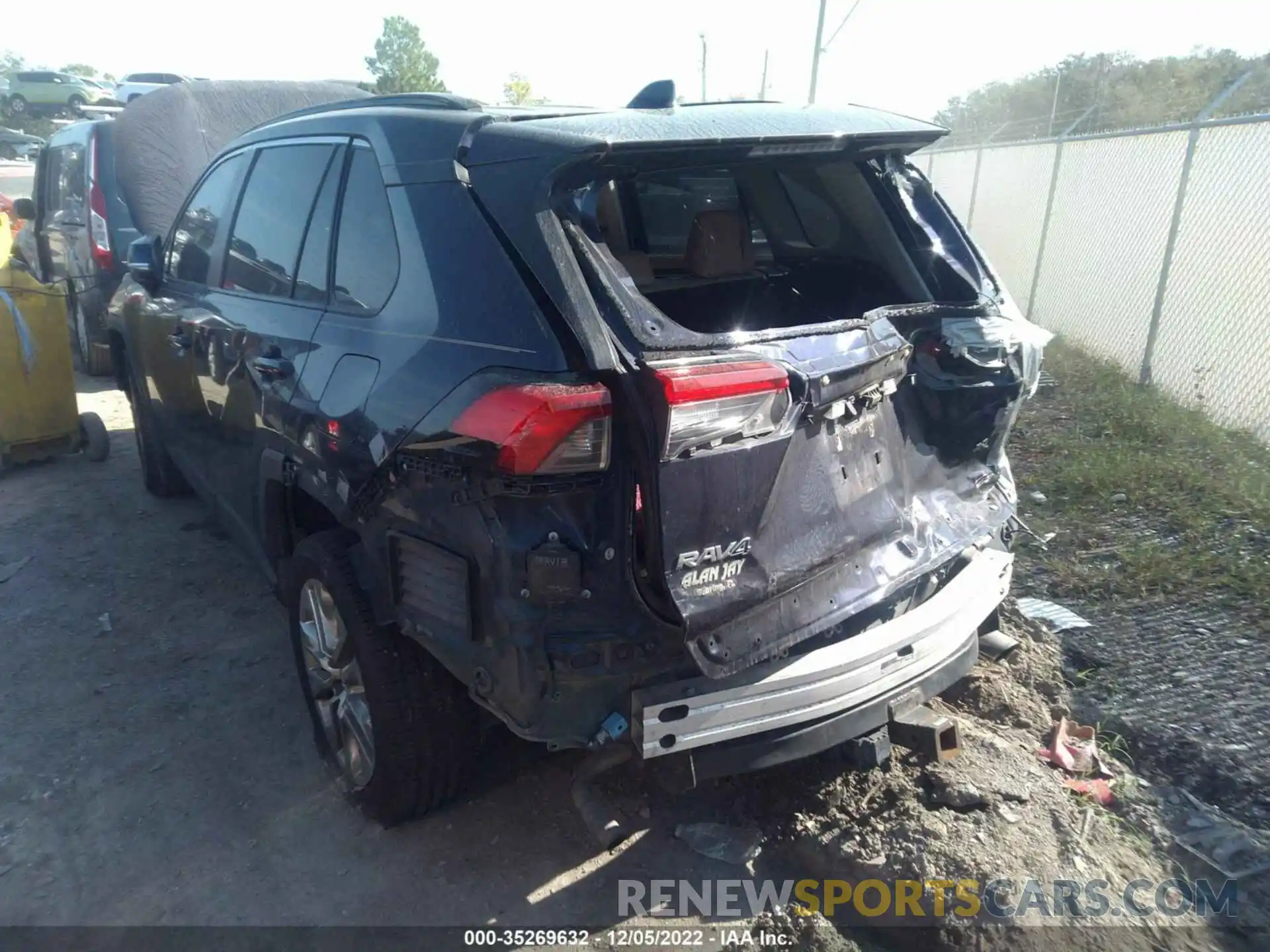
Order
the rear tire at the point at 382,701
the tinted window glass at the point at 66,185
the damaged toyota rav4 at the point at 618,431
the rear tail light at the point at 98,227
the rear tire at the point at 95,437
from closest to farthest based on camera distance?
the damaged toyota rav4 at the point at 618,431 → the rear tire at the point at 382,701 → the rear tire at the point at 95,437 → the rear tail light at the point at 98,227 → the tinted window glass at the point at 66,185

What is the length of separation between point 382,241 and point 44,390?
474 cm

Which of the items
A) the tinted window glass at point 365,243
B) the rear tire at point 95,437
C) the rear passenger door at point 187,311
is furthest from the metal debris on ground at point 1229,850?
the rear tire at point 95,437

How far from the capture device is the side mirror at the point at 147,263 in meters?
4.57

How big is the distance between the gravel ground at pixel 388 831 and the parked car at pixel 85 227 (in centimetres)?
414

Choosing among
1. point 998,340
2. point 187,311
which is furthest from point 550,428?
point 187,311

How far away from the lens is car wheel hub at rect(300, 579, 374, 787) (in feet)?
9.39

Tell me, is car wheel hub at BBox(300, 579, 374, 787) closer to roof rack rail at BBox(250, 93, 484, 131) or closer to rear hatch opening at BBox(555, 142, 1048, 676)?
rear hatch opening at BBox(555, 142, 1048, 676)

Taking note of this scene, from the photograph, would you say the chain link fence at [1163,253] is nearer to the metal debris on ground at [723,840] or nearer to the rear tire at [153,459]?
the metal debris on ground at [723,840]

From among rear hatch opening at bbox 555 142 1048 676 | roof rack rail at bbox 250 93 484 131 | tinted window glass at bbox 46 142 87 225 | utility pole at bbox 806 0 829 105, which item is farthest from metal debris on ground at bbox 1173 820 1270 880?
utility pole at bbox 806 0 829 105

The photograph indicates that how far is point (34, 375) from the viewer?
6227mm

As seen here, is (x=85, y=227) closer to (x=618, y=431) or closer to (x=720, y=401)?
(x=618, y=431)

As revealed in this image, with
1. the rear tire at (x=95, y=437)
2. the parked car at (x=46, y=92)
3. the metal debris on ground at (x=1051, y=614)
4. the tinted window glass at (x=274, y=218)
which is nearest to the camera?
the tinted window glass at (x=274, y=218)

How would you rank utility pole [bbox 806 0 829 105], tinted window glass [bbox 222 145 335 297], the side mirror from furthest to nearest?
utility pole [bbox 806 0 829 105] < the side mirror < tinted window glass [bbox 222 145 335 297]

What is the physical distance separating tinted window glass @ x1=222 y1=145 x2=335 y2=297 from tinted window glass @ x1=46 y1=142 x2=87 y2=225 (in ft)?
16.2
